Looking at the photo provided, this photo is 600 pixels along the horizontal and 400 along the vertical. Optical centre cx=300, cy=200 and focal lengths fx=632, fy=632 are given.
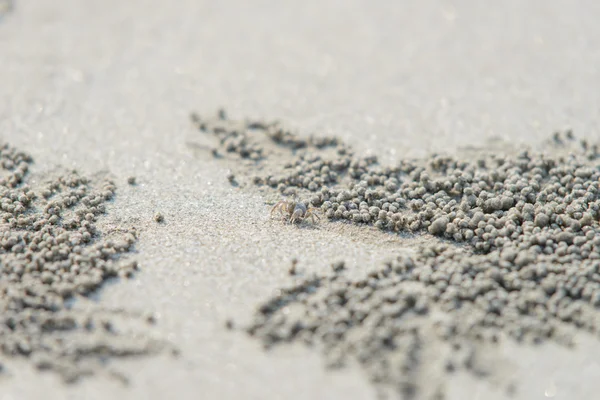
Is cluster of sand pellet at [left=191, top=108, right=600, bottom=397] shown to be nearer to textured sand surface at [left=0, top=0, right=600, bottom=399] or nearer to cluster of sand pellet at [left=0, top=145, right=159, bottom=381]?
textured sand surface at [left=0, top=0, right=600, bottom=399]

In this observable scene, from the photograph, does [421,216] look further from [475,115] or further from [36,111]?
[36,111]

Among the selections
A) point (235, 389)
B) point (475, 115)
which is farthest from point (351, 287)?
point (475, 115)

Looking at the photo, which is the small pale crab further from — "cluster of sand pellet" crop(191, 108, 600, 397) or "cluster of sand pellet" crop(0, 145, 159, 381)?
"cluster of sand pellet" crop(0, 145, 159, 381)

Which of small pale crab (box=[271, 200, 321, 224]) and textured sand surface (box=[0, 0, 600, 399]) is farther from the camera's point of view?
small pale crab (box=[271, 200, 321, 224])

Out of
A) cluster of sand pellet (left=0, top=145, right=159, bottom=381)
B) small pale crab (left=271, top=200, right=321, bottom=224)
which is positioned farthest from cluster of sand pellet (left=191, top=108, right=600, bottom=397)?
cluster of sand pellet (left=0, top=145, right=159, bottom=381)

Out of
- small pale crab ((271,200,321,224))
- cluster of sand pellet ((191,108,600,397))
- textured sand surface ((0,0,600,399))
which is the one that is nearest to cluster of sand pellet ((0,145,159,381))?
textured sand surface ((0,0,600,399))
